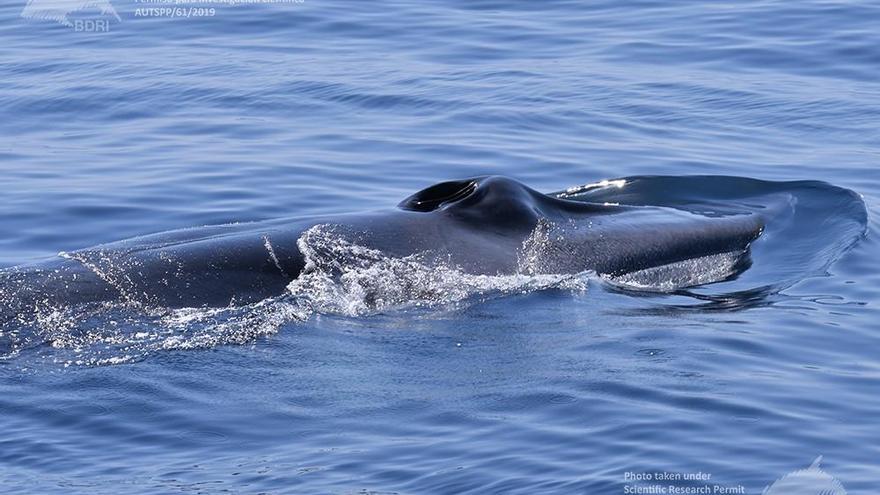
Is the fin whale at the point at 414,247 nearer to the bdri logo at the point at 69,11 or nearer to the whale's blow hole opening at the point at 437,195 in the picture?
the whale's blow hole opening at the point at 437,195

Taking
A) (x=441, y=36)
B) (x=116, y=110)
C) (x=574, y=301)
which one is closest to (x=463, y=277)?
(x=574, y=301)

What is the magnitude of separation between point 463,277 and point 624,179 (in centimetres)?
454

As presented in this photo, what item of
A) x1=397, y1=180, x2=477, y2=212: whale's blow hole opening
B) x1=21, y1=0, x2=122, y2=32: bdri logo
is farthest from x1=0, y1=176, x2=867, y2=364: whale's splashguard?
x1=21, y1=0, x2=122, y2=32: bdri logo

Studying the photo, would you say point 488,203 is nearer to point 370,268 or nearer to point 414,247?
point 414,247

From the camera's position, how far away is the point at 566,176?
1633cm

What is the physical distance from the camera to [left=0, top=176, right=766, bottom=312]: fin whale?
9.93 meters

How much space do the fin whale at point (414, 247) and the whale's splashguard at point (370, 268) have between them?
10 millimetres

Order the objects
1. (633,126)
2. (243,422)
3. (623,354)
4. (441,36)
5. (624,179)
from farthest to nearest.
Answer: (441,36), (633,126), (624,179), (623,354), (243,422)

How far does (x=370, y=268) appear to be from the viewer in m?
10.5

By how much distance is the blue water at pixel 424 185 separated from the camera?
823cm

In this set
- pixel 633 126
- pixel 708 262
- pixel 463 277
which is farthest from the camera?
pixel 633 126

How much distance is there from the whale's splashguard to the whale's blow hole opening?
1 cm

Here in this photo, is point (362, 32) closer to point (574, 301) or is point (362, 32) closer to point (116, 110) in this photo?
point (116, 110)

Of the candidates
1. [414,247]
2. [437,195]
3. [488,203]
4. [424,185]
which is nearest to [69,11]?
[424,185]
